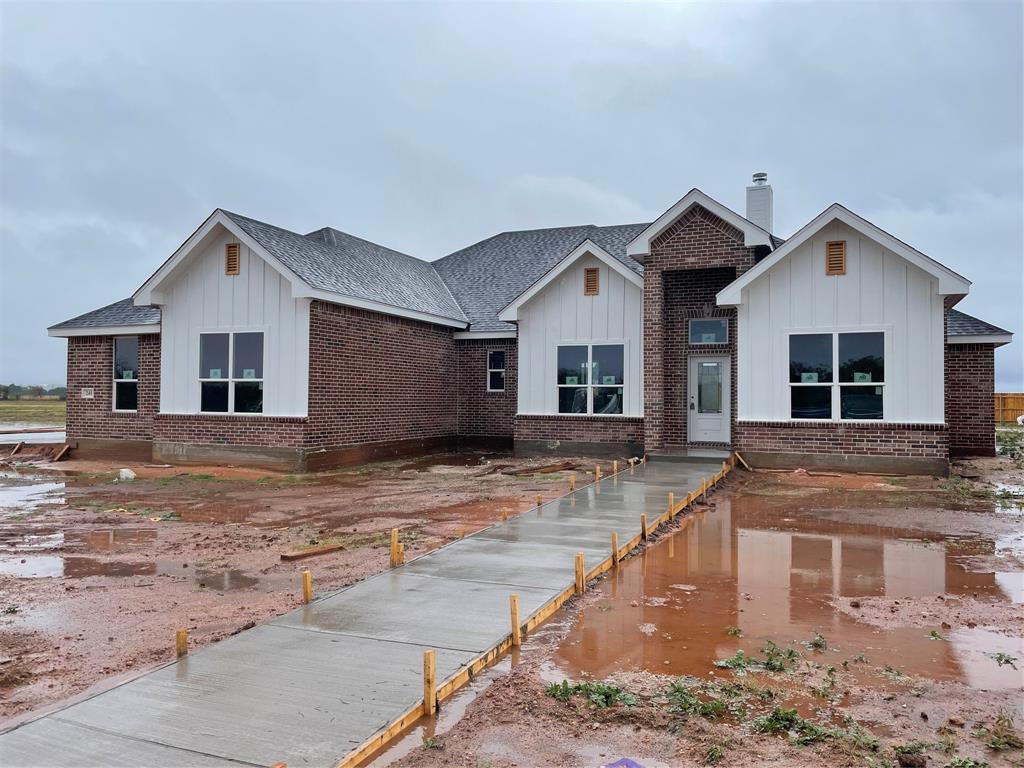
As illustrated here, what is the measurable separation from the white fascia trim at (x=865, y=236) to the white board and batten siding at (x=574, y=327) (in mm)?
3000

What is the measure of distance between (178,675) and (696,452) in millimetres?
→ 14753

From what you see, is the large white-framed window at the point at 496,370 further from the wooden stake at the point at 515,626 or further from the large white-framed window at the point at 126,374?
the wooden stake at the point at 515,626

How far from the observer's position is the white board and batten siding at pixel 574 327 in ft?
64.2

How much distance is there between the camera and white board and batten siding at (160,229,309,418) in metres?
17.7

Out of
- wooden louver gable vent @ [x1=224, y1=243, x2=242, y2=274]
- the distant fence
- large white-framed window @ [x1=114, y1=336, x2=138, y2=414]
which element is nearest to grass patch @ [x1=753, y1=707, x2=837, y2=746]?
wooden louver gable vent @ [x1=224, y1=243, x2=242, y2=274]

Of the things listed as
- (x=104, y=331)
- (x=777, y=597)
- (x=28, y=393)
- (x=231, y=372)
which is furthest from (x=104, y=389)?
(x=28, y=393)

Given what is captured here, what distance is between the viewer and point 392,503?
13.2 meters

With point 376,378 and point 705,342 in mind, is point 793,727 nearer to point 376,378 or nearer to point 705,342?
point 705,342

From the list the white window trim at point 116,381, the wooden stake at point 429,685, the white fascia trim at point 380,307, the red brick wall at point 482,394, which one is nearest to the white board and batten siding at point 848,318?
the red brick wall at point 482,394

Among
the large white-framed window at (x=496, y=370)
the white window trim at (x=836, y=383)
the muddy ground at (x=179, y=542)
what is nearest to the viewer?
the muddy ground at (x=179, y=542)

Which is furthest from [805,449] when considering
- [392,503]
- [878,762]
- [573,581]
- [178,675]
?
[178,675]

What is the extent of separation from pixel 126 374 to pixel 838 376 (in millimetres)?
18374

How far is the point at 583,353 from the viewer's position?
2012 cm

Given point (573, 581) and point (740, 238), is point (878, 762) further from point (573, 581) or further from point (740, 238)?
point (740, 238)
